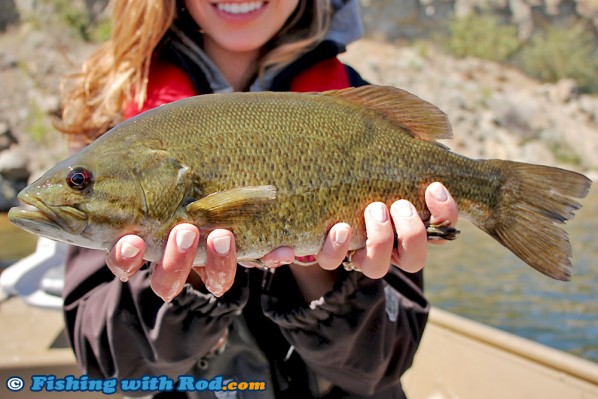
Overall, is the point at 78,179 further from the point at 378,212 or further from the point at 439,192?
the point at 439,192

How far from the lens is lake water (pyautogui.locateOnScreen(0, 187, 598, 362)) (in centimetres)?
852

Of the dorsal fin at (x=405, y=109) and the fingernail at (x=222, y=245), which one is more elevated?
the dorsal fin at (x=405, y=109)

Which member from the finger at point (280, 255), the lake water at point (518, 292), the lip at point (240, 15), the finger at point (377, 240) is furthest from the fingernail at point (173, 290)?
the lake water at point (518, 292)

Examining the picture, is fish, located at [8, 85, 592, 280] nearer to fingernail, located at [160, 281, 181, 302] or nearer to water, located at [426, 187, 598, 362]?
fingernail, located at [160, 281, 181, 302]

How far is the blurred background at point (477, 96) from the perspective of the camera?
10336mm

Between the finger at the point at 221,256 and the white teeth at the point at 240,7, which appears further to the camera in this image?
the white teeth at the point at 240,7

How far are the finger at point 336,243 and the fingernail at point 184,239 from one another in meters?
0.42

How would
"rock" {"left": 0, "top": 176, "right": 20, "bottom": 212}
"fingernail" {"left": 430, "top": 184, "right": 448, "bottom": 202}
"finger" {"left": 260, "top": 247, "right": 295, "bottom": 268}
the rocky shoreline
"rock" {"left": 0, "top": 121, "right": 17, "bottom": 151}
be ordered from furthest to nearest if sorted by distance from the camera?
the rocky shoreline → "rock" {"left": 0, "top": 121, "right": 17, "bottom": 151} → "rock" {"left": 0, "top": 176, "right": 20, "bottom": 212} → "fingernail" {"left": 430, "top": 184, "right": 448, "bottom": 202} → "finger" {"left": 260, "top": 247, "right": 295, "bottom": 268}

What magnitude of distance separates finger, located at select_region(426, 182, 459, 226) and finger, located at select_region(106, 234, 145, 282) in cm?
91

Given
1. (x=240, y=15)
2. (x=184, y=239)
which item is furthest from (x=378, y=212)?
(x=240, y=15)

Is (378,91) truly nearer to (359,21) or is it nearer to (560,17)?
(359,21)

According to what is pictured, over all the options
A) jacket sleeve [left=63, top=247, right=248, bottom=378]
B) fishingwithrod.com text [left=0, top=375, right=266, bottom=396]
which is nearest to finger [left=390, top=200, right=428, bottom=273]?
jacket sleeve [left=63, top=247, right=248, bottom=378]

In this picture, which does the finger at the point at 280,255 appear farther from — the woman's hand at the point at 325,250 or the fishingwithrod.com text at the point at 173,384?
the fishingwithrod.com text at the point at 173,384

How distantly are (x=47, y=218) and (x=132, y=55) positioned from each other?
49.0 inches
